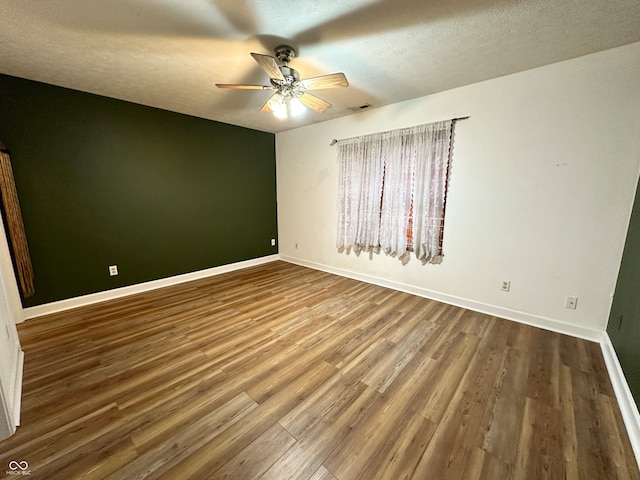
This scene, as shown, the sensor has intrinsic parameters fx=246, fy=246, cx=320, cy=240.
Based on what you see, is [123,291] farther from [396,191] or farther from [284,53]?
[396,191]

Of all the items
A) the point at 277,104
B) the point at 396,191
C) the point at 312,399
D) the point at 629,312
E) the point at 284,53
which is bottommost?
the point at 312,399

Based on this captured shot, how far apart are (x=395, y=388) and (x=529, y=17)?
2593mm

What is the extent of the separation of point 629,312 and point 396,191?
2.24m

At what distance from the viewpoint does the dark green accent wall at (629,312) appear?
1.51 meters

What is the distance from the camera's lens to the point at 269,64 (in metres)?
1.77

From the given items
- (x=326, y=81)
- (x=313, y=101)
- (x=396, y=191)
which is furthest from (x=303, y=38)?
(x=396, y=191)

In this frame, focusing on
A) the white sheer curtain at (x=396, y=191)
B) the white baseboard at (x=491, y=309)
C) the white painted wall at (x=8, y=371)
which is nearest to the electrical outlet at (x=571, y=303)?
the white baseboard at (x=491, y=309)

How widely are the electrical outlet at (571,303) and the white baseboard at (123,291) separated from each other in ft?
13.8

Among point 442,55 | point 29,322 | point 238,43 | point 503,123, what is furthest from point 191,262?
point 503,123

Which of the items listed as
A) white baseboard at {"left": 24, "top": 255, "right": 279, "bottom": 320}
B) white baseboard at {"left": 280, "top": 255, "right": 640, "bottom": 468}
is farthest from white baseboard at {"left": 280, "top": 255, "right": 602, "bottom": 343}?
white baseboard at {"left": 24, "top": 255, "right": 279, "bottom": 320}

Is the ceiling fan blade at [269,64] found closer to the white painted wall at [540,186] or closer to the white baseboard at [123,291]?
the white painted wall at [540,186]

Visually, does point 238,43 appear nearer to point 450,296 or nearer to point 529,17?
point 529,17

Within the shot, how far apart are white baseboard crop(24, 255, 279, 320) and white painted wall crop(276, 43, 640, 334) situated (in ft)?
9.58

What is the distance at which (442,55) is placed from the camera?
204 centimetres
